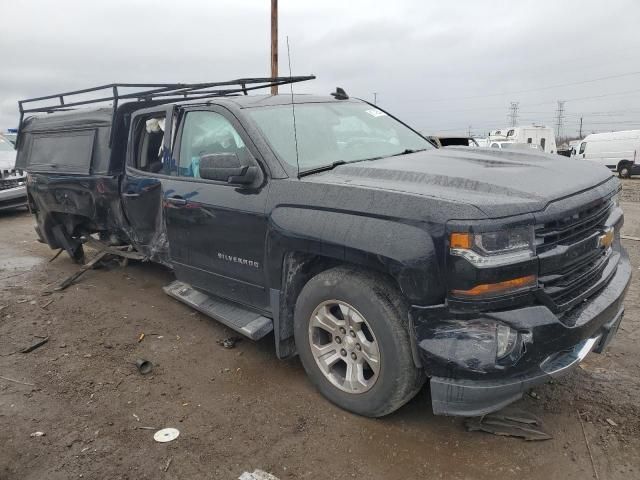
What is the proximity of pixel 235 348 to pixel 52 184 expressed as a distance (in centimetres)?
344

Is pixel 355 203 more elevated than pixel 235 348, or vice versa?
pixel 355 203

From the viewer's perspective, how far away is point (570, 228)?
8.33 feet

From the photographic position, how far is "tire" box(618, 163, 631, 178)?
2295 centimetres

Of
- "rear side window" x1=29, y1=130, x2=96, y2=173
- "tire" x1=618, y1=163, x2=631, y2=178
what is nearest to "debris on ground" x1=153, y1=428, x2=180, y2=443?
"rear side window" x1=29, y1=130, x2=96, y2=173

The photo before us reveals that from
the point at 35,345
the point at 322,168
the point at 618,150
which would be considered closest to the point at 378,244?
the point at 322,168

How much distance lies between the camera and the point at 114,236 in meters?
5.84

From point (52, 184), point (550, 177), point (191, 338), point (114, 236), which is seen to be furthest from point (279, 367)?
point (52, 184)

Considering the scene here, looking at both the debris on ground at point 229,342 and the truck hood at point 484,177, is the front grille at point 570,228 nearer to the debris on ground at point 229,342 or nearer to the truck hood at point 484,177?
the truck hood at point 484,177

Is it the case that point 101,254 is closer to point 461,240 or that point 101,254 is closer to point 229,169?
point 229,169

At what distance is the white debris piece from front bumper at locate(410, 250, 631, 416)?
0.92 metres

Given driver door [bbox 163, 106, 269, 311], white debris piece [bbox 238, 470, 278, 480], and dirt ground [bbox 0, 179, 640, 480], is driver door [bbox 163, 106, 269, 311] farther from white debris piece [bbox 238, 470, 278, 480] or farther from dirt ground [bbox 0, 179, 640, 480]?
white debris piece [bbox 238, 470, 278, 480]

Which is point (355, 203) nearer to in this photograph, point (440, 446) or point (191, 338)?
point (440, 446)

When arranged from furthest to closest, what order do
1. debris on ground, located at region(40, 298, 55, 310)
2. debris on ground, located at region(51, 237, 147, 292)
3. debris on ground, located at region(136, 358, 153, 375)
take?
debris on ground, located at region(51, 237, 147, 292) < debris on ground, located at region(40, 298, 55, 310) < debris on ground, located at region(136, 358, 153, 375)

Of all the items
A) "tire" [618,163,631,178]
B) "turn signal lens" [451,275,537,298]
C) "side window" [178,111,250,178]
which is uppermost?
"side window" [178,111,250,178]
